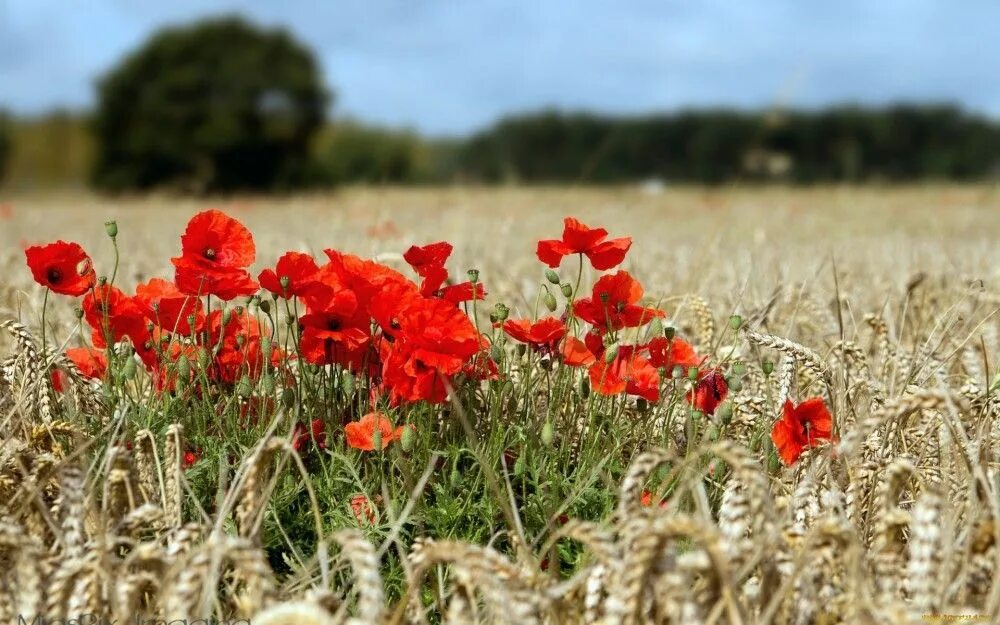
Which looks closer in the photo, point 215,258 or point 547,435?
point 547,435

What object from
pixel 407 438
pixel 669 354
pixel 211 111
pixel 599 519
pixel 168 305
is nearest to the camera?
pixel 407 438

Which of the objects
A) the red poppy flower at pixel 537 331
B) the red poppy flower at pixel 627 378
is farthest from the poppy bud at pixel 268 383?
the red poppy flower at pixel 627 378

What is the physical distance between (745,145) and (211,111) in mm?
8568

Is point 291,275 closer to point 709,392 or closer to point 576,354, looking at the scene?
point 576,354

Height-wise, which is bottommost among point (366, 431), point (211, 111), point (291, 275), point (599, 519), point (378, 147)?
point (599, 519)

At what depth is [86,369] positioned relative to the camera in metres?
1.83

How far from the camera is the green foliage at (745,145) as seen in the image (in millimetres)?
17125

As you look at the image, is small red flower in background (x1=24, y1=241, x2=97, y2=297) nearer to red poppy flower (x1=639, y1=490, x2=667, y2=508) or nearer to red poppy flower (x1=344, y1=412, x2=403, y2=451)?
red poppy flower (x1=344, y1=412, x2=403, y2=451)

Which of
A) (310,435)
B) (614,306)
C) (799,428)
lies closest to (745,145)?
(614,306)

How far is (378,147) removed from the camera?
68.3ft

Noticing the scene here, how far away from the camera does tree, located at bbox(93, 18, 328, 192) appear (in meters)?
15.5

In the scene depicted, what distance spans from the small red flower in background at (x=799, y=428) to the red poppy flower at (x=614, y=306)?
27 cm

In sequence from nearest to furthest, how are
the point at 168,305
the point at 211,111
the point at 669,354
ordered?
the point at 669,354 < the point at 168,305 < the point at 211,111

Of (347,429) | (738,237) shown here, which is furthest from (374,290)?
(738,237)
